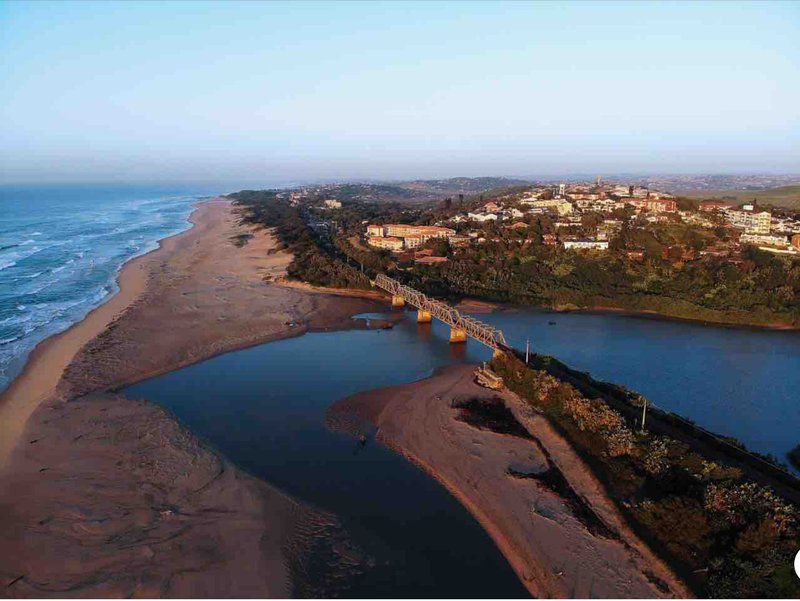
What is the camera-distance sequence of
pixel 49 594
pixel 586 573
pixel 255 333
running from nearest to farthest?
pixel 49 594, pixel 586 573, pixel 255 333

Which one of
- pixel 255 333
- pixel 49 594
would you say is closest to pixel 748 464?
pixel 49 594

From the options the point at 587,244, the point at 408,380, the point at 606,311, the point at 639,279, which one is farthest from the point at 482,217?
the point at 408,380

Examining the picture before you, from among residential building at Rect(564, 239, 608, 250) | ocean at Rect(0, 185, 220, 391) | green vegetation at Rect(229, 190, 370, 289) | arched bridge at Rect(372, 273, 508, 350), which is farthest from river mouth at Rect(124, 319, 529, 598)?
residential building at Rect(564, 239, 608, 250)

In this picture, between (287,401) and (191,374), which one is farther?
(191,374)

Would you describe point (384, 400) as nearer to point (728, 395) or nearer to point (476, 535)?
point (476, 535)

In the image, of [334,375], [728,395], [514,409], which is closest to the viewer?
[514,409]

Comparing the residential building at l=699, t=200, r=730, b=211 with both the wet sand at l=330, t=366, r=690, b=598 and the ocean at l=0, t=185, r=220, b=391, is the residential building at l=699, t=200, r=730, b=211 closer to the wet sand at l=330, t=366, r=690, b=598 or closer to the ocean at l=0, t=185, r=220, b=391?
the wet sand at l=330, t=366, r=690, b=598

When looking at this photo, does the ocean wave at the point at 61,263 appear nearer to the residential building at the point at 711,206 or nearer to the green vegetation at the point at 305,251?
the green vegetation at the point at 305,251
